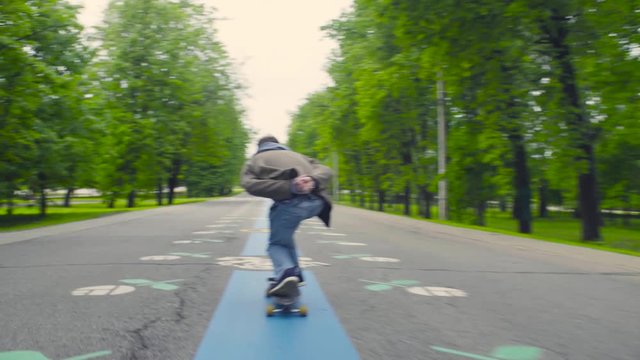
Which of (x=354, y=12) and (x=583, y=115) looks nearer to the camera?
(x=583, y=115)

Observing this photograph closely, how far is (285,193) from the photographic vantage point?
5102 mm

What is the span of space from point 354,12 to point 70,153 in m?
18.0

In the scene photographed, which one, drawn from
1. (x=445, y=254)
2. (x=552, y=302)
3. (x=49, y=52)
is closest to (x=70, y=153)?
(x=49, y=52)

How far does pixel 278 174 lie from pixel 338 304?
1590mm

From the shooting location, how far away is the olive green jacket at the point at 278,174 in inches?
201

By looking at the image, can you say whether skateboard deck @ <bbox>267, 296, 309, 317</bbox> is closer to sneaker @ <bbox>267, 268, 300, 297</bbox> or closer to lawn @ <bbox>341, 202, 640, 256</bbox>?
sneaker @ <bbox>267, 268, 300, 297</bbox>

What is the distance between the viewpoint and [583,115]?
16.4 meters

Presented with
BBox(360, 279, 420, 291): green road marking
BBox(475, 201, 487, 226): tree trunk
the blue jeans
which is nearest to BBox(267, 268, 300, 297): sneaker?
the blue jeans

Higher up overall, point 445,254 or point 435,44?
point 435,44

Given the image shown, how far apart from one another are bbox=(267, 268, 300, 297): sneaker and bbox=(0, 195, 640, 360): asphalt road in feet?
0.85

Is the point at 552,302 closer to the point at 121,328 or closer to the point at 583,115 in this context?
the point at 121,328

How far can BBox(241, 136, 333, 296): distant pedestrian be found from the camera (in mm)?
5082

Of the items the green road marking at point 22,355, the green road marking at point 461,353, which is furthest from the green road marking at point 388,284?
the green road marking at point 22,355

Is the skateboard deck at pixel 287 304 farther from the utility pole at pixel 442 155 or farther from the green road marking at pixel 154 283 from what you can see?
the utility pole at pixel 442 155
